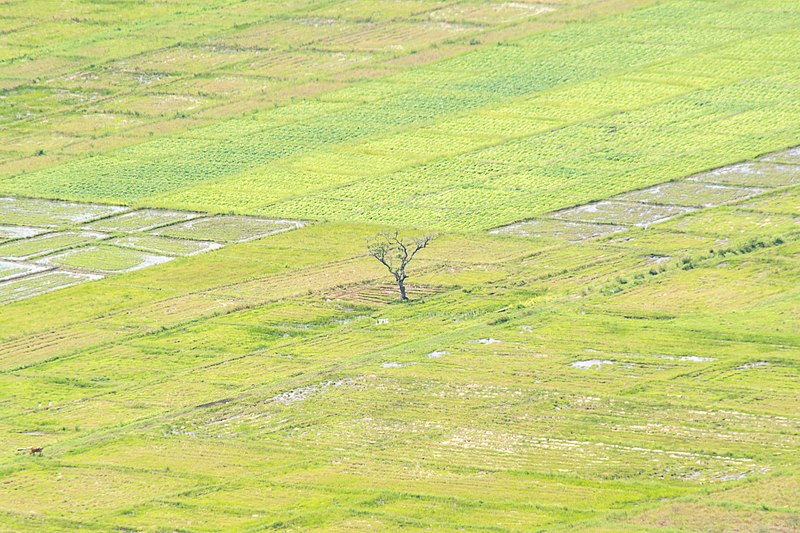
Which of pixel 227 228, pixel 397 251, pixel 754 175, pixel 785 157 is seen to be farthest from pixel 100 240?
pixel 785 157

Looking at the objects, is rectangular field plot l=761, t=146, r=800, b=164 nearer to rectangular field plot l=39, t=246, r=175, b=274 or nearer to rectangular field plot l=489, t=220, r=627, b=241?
rectangular field plot l=489, t=220, r=627, b=241

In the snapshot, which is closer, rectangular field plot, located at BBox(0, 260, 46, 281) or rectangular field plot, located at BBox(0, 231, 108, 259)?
rectangular field plot, located at BBox(0, 260, 46, 281)

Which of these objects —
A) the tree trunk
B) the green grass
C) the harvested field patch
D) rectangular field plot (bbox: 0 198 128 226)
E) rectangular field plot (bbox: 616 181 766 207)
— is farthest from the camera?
rectangular field plot (bbox: 0 198 128 226)

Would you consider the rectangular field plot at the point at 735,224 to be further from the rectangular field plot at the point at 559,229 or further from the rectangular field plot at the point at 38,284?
the rectangular field plot at the point at 38,284

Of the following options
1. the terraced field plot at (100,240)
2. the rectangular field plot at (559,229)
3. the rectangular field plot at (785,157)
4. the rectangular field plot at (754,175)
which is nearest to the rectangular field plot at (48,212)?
the terraced field plot at (100,240)

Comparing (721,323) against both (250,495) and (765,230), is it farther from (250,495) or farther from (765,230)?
(250,495)

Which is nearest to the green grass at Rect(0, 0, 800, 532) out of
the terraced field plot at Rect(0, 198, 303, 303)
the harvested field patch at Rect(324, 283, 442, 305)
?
the harvested field patch at Rect(324, 283, 442, 305)
